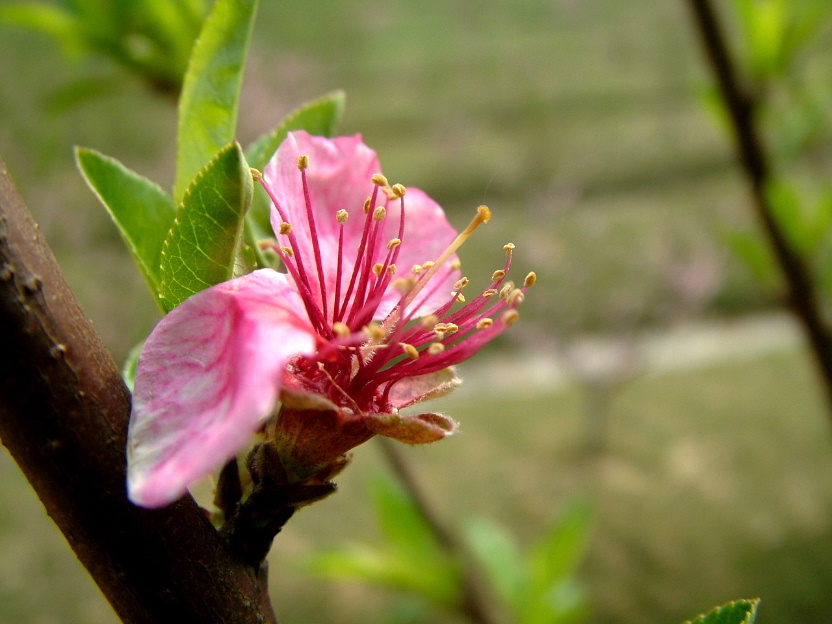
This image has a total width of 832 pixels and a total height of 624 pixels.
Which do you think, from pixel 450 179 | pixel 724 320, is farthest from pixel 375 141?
pixel 724 320

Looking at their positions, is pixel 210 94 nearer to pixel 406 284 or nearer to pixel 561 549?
pixel 406 284

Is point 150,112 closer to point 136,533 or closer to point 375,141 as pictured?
point 375,141

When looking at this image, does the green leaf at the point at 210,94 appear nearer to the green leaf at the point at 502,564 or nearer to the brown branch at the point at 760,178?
the brown branch at the point at 760,178

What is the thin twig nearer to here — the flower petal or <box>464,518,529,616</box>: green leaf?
<box>464,518,529,616</box>: green leaf

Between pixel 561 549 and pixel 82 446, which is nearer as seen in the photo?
pixel 82 446

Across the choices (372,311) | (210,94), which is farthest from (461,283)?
(210,94)

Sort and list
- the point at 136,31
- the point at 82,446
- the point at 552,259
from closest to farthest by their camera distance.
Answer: the point at 82,446, the point at 136,31, the point at 552,259
